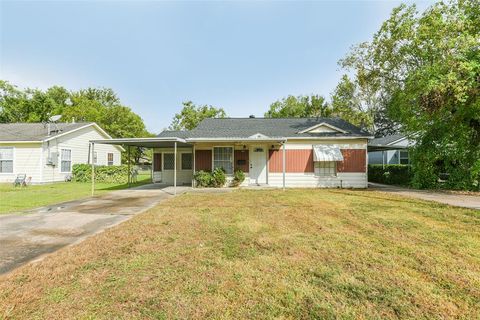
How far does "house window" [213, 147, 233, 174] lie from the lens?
1507 centimetres

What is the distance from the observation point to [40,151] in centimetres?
1691

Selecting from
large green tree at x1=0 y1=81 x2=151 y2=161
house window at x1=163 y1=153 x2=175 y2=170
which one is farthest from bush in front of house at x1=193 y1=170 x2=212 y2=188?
large green tree at x1=0 y1=81 x2=151 y2=161

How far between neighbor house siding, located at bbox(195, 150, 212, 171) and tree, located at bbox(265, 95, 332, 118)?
1082 inches

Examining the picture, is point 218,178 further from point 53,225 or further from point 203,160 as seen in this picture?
point 53,225

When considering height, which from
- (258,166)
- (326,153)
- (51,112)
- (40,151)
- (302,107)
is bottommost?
(258,166)

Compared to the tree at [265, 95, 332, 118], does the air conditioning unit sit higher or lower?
lower

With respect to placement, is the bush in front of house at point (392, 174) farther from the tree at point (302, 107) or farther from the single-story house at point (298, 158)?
the tree at point (302, 107)

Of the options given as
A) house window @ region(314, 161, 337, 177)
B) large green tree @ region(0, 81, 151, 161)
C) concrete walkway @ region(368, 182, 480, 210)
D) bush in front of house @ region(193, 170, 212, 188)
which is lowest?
concrete walkway @ region(368, 182, 480, 210)

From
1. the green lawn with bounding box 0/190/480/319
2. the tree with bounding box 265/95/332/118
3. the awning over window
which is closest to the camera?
the green lawn with bounding box 0/190/480/319

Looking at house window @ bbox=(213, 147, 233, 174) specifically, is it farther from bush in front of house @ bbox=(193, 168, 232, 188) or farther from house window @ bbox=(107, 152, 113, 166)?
house window @ bbox=(107, 152, 113, 166)

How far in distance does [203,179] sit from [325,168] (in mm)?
7371

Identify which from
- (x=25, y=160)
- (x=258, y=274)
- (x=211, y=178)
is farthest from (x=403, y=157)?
(x=25, y=160)

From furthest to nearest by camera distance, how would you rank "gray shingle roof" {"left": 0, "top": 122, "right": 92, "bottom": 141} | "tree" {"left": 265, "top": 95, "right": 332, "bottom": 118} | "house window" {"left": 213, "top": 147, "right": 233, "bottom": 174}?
"tree" {"left": 265, "top": 95, "right": 332, "bottom": 118} → "gray shingle roof" {"left": 0, "top": 122, "right": 92, "bottom": 141} → "house window" {"left": 213, "top": 147, "right": 233, "bottom": 174}

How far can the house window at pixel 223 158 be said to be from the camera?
15070 mm
